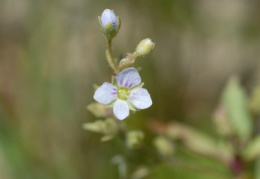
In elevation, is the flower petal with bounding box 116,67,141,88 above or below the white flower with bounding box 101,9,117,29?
below

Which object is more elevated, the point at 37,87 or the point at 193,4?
the point at 193,4

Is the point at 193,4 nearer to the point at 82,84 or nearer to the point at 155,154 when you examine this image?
the point at 82,84

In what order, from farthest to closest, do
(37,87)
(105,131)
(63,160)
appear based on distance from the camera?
(37,87), (63,160), (105,131)

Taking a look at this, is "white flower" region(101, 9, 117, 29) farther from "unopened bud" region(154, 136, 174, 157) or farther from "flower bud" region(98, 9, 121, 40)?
"unopened bud" region(154, 136, 174, 157)

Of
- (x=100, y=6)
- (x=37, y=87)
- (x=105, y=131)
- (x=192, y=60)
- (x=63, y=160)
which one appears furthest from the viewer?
(x=192, y=60)

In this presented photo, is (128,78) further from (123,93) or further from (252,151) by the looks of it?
(252,151)

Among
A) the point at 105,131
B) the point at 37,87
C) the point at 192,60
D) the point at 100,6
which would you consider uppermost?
the point at 100,6

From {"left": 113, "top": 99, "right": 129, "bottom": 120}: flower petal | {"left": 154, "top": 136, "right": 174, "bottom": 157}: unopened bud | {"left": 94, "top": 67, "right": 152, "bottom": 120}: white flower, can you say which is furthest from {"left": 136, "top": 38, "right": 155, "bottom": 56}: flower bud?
{"left": 154, "top": 136, "right": 174, "bottom": 157}: unopened bud

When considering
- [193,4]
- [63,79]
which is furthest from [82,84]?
[193,4]
